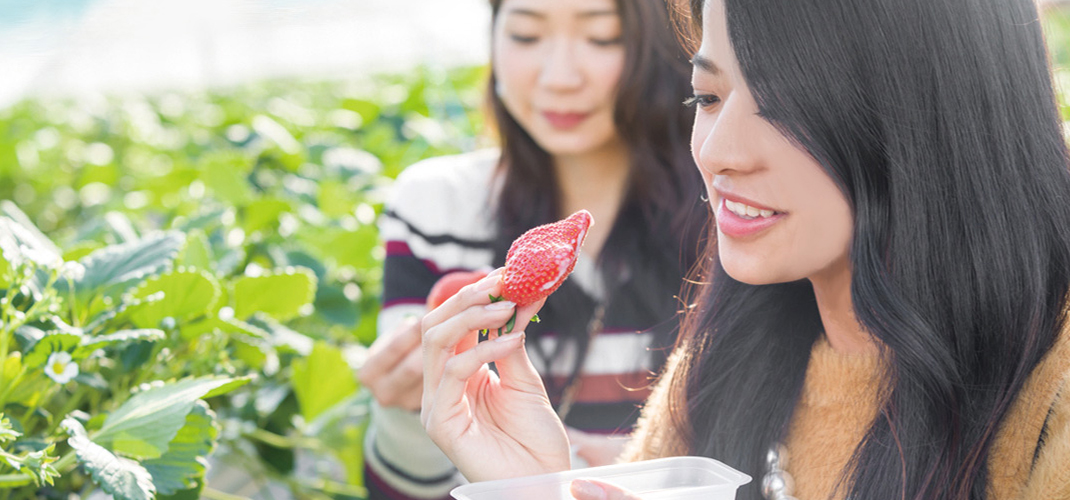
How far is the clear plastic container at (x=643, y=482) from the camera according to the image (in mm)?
813

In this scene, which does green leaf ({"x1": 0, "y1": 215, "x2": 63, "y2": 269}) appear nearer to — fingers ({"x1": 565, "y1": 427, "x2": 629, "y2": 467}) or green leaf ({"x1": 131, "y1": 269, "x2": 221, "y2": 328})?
green leaf ({"x1": 131, "y1": 269, "x2": 221, "y2": 328})

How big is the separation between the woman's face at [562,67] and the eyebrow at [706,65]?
774 millimetres

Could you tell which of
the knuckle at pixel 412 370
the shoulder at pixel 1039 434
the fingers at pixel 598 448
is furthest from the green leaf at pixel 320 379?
the shoulder at pixel 1039 434

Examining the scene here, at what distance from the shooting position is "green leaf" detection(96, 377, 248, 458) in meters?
0.98

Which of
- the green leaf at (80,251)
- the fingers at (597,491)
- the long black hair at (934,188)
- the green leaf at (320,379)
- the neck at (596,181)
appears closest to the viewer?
the fingers at (597,491)

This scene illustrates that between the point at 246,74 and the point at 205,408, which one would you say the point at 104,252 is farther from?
the point at 246,74

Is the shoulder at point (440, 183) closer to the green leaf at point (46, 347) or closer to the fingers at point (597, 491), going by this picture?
the green leaf at point (46, 347)

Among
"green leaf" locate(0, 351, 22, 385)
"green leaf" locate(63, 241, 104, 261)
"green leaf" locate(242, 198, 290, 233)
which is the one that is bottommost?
"green leaf" locate(242, 198, 290, 233)

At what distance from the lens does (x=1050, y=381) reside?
0.91 meters

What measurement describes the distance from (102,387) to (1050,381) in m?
1.08

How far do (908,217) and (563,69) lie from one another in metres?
0.94

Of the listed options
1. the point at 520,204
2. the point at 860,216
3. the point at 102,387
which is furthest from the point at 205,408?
the point at 520,204

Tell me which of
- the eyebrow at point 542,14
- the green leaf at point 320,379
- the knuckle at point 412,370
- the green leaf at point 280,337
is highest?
the eyebrow at point 542,14

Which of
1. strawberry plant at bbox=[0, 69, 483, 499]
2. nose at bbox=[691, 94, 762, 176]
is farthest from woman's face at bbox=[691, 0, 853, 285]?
strawberry plant at bbox=[0, 69, 483, 499]
